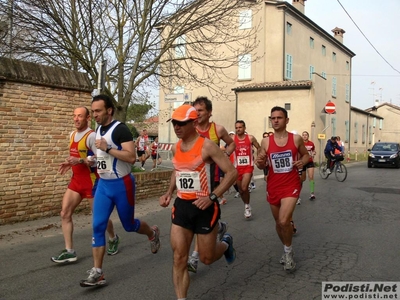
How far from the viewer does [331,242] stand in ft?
21.3

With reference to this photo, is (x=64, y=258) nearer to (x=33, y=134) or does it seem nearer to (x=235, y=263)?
(x=235, y=263)

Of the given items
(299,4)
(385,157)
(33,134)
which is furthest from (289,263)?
(299,4)

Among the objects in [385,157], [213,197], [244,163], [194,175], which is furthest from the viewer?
[385,157]

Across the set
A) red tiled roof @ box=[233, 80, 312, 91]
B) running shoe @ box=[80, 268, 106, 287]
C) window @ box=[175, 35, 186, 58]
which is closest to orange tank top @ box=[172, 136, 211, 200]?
running shoe @ box=[80, 268, 106, 287]

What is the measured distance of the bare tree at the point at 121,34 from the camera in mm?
11312

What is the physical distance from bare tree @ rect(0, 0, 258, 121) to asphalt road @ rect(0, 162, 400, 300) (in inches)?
210

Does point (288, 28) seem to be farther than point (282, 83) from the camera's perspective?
Yes

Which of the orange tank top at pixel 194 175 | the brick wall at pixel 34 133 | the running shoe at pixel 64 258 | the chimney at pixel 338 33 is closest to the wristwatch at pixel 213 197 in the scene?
the orange tank top at pixel 194 175

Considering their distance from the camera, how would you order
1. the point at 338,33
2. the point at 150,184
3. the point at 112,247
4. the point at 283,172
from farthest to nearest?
the point at 338,33
the point at 150,184
the point at 112,247
the point at 283,172

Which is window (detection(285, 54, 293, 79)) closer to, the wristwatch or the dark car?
the dark car

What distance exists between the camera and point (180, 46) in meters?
13.1

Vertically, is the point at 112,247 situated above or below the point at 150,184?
below

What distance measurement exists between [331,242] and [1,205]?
5632 millimetres

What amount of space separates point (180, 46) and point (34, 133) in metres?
6.29
